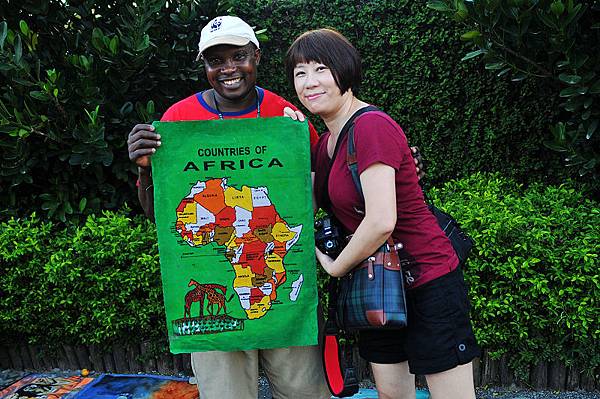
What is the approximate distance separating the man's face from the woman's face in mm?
278

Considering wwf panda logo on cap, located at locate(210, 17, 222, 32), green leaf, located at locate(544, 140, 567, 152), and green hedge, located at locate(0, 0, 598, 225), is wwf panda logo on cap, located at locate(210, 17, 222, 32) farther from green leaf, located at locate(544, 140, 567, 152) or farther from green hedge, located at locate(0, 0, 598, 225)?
green leaf, located at locate(544, 140, 567, 152)

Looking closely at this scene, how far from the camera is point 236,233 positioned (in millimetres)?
2160

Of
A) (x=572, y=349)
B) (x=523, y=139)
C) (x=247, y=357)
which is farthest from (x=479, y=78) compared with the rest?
(x=247, y=357)

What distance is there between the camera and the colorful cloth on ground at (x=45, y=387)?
3.65m

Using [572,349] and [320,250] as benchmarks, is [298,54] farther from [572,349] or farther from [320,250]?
[572,349]

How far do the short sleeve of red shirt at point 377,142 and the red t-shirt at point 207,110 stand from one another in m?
0.40

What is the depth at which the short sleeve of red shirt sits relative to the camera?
74.5 inches

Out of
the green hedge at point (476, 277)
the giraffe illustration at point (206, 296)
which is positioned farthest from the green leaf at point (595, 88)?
the giraffe illustration at point (206, 296)

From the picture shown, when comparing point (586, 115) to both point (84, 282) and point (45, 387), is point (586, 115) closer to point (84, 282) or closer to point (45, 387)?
point (84, 282)

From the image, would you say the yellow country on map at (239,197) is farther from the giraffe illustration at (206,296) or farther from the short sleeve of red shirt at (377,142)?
the short sleeve of red shirt at (377,142)

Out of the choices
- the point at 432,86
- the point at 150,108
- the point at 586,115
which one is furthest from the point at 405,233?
the point at 432,86

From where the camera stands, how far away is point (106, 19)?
4066 mm

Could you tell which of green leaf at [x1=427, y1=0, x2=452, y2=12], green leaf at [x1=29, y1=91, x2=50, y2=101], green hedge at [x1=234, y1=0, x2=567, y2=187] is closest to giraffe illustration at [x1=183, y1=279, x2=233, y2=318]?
green leaf at [x1=29, y1=91, x2=50, y2=101]

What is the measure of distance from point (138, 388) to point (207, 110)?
221 centimetres
